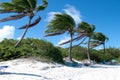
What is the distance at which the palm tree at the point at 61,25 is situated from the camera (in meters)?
29.5

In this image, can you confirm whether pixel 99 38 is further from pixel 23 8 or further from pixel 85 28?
pixel 23 8

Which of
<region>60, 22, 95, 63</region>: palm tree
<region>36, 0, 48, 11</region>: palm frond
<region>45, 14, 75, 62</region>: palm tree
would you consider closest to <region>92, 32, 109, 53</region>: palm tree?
<region>60, 22, 95, 63</region>: palm tree

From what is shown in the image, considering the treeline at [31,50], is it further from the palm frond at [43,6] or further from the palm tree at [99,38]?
the palm tree at [99,38]

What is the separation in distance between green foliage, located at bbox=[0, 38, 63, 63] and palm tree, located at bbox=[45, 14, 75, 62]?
468 cm

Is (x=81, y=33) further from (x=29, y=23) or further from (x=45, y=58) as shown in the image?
(x=45, y=58)

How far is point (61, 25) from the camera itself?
97.8 ft

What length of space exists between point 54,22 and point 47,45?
5532mm

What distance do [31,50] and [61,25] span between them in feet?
26.4

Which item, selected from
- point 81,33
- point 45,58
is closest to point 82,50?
point 81,33

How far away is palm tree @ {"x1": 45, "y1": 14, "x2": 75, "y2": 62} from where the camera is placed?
2952 cm

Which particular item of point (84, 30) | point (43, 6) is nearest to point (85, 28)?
point (84, 30)

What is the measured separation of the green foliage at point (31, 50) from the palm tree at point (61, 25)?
468 cm

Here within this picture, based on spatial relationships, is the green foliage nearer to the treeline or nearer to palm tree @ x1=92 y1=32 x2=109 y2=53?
the treeline

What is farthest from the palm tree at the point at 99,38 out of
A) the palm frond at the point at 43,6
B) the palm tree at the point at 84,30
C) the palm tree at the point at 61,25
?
the palm frond at the point at 43,6
